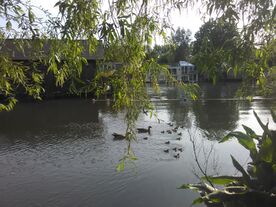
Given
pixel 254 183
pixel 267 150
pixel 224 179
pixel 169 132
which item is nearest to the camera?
pixel 267 150

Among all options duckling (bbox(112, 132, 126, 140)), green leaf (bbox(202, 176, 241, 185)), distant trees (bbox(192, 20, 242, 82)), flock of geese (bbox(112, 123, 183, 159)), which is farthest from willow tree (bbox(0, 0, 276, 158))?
duckling (bbox(112, 132, 126, 140))

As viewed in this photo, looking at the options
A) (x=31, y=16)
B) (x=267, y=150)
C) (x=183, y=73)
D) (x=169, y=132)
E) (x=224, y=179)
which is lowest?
(x=169, y=132)

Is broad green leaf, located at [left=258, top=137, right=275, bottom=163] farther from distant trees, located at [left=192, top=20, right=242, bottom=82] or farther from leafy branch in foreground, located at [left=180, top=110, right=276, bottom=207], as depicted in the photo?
distant trees, located at [left=192, top=20, right=242, bottom=82]

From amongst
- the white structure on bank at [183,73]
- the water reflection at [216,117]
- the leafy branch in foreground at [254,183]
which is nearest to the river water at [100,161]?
the water reflection at [216,117]

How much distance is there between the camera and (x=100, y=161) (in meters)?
10.8

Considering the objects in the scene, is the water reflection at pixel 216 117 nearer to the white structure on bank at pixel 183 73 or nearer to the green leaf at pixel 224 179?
the white structure on bank at pixel 183 73

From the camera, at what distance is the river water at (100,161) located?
27.0 ft

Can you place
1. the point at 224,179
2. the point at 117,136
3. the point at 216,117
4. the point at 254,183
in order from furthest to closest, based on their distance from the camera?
the point at 216,117, the point at 117,136, the point at 224,179, the point at 254,183

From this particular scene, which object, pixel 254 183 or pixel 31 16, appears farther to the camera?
pixel 254 183

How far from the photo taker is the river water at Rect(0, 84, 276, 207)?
27.0 feet

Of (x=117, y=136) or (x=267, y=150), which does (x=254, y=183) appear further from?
(x=117, y=136)

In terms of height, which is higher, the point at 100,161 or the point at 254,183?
the point at 254,183

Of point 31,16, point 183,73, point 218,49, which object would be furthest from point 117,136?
point 183,73

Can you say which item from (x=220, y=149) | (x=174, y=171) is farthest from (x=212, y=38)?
(x=220, y=149)
